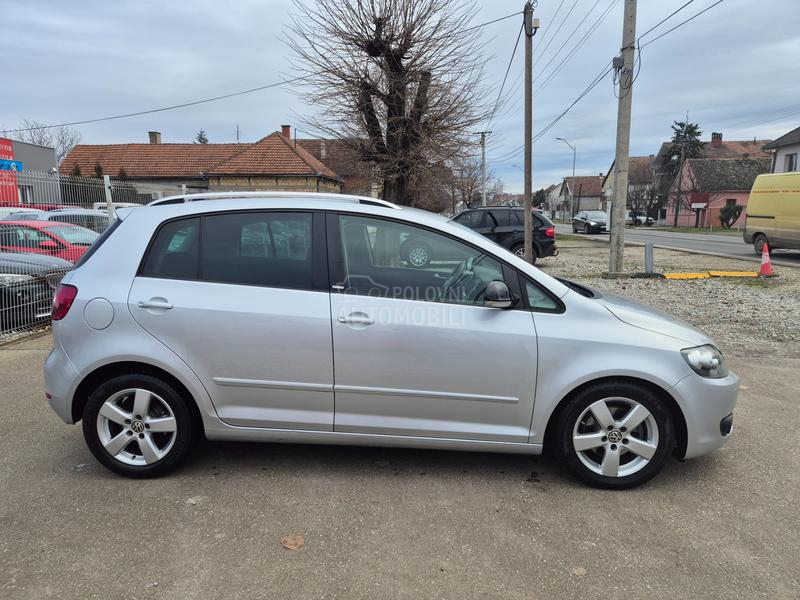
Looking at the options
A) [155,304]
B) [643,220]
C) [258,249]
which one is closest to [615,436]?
[258,249]

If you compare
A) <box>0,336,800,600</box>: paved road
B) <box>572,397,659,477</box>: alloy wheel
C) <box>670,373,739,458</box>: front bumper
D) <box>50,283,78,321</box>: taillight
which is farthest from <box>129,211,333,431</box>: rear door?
<box>670,373,739,458</box>: front bumper

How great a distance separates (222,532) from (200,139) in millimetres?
97949

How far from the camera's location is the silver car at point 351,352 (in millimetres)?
2982

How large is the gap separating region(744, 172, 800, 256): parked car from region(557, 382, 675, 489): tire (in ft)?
49.1

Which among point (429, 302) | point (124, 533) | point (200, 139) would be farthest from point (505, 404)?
point (200, 139)

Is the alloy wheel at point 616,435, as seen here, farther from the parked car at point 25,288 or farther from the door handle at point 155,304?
the parked car at point 25,288

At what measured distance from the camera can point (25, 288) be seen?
6984mm

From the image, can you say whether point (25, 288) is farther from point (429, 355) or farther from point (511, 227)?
point (511, 227)

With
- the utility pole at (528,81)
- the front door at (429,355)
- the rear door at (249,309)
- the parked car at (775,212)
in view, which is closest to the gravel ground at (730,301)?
the parked car at (775,212)

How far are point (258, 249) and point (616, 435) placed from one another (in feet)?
7.89

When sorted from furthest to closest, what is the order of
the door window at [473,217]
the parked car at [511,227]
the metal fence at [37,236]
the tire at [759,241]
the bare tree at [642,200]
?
the bare tree at [642,200] < the tire at [759,241] < the door window at [473,217] < the parked car at [511,227] < the metal fence at [37,236]

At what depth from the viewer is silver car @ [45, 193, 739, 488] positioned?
2.98 metres

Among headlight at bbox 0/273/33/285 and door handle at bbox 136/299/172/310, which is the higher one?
door handle at bbox 136/299/172/310

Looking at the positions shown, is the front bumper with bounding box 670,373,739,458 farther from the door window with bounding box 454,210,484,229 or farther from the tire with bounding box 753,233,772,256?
the tire with bounding box 753,233,772,256
